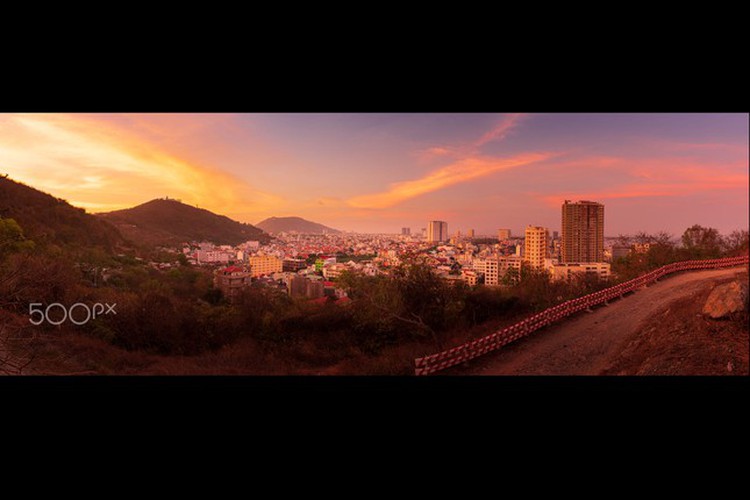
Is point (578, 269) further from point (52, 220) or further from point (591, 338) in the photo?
point (52, 220)

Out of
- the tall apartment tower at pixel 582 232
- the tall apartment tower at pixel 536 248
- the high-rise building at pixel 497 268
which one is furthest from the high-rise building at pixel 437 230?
the tall apartment tower at pixel 582 232

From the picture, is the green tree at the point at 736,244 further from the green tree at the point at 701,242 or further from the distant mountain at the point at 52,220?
the distant mountain at the point at 52,220

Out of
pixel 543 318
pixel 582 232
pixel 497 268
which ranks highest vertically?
pixel 582 232

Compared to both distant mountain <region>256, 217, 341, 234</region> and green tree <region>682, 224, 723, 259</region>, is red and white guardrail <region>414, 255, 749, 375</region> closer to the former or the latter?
green tree <region>682, 224, 723, 259</region>

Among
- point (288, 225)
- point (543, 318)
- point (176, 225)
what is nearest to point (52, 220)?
point (176, 225)
